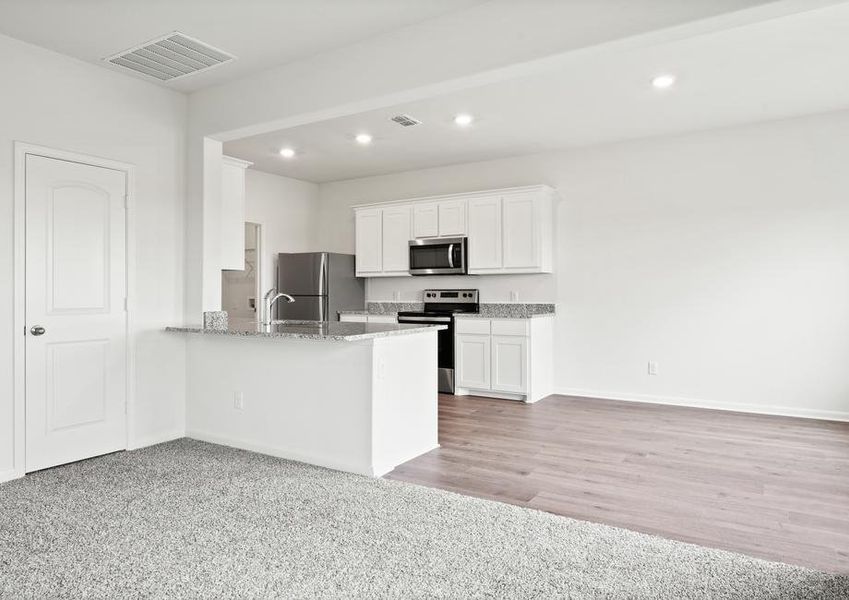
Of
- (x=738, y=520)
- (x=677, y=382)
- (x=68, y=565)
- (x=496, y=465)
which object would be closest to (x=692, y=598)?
(x=738, y=520)

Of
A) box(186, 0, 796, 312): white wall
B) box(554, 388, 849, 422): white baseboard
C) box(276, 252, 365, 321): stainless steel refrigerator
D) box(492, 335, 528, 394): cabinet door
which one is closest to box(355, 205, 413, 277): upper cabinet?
box(276, 252, 365, 321): stainless steel refrigerator

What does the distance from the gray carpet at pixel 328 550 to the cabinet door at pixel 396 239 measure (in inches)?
152

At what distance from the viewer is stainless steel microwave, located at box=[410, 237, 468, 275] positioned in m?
6.41

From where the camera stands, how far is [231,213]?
4.54m

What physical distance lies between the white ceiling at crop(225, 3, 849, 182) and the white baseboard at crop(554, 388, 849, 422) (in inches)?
99.7

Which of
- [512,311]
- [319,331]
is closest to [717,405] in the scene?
[512,311]

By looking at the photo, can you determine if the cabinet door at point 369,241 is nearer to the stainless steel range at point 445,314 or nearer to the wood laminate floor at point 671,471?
the stainless steel range at point 445,314

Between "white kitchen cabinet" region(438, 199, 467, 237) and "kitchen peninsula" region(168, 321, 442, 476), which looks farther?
"white kitchen cabinet" region(438, 199, 467, 237)

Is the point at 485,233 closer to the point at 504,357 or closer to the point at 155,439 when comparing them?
the point at 504,357

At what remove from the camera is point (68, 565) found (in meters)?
2.26

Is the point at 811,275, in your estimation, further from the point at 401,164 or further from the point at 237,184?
the point at 237,184

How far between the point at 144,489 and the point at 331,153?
4036 mm

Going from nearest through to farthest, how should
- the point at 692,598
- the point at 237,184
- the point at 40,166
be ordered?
the point at 692,598
the point at 40,166
the point at 237,184

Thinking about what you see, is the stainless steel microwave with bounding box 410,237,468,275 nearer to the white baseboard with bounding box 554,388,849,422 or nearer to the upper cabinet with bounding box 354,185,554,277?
the upper cabinet with bounding box 354,185,554,277
